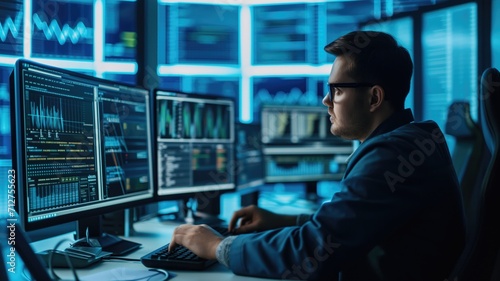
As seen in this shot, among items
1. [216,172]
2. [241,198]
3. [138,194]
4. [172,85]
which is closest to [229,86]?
[172,85]

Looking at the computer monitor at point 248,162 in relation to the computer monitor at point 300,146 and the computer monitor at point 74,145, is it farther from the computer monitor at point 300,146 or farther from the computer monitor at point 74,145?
the computer monitor at point 74,145

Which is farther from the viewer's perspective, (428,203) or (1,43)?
(1,43)

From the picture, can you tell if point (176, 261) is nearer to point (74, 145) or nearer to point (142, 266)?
point (142, 266)

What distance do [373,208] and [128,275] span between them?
0.58 m

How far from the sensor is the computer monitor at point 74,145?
1.07 metres

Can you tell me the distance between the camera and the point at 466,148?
7.03 ft

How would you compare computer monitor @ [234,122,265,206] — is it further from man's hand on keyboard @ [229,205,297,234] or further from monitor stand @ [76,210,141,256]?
monitor stand @ [76,210,141,256]

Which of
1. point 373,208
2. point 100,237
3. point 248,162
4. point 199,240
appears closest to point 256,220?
point 199,240

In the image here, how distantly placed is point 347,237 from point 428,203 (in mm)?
225

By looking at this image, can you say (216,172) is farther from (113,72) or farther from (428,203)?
(428,203)

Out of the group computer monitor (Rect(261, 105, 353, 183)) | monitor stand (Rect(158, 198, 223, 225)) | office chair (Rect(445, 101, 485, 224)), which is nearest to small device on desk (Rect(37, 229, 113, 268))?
monitor stand (Rect(158, 198, 223, 225))

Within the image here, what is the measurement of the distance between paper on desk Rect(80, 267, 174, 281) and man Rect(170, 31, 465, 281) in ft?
0.36

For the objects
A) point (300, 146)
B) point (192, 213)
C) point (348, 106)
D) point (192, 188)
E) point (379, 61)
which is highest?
point (379, 61)

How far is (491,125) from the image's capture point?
3.70ft
